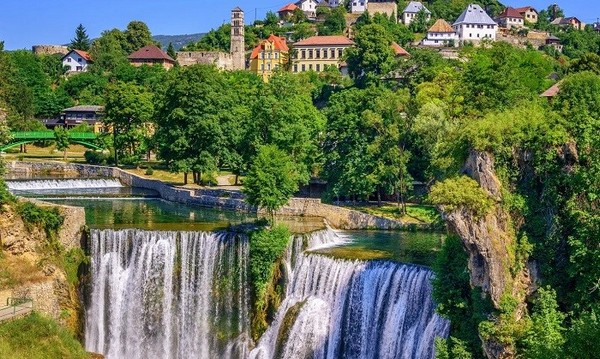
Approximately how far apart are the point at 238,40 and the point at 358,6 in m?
26.3

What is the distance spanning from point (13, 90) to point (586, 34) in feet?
285

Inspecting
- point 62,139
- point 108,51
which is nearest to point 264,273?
point 62,139

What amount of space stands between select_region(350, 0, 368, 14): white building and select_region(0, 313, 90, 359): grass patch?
104220 mm

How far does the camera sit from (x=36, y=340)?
32656 millimetres

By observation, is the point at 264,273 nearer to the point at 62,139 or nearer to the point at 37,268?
the point at 37,268

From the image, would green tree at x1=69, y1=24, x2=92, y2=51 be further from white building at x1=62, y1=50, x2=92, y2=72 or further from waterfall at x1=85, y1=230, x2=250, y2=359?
waterfall at x1=85, y1=230, x2=250, y2=359

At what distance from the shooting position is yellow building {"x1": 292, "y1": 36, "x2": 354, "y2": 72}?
4176 inches

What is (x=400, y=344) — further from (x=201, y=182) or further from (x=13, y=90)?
(x=13, y=90)

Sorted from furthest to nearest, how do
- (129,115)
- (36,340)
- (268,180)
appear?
(129,115)
(268,180)
(36,340)

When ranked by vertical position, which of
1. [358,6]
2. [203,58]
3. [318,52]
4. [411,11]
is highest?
[358,6]

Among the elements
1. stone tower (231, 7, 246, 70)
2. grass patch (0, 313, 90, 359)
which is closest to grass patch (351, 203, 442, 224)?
grass patch (0, 313, 90, 359)

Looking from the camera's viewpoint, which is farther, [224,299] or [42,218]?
[42,218]

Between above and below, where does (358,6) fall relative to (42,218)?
above

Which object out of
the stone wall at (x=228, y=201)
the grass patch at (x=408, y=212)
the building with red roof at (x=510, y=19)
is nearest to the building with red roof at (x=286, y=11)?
the building with red roof at (x=510, y=19)
